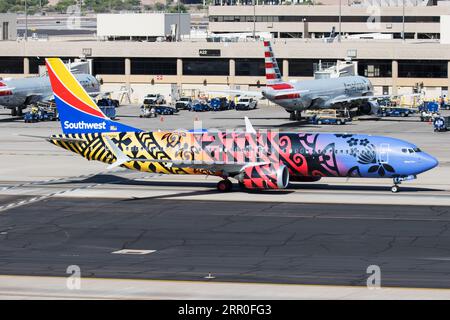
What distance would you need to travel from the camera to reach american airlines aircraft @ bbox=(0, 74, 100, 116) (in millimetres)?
141750

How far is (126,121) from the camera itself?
13612 centimetres

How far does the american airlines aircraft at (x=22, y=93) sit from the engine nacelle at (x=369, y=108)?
1766 inches

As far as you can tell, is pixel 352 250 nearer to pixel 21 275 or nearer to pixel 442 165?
pixel 21 275

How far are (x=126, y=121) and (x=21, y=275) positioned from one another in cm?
9163

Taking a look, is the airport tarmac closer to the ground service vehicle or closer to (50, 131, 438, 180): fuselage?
(50, 131, 438, 180): fuselage

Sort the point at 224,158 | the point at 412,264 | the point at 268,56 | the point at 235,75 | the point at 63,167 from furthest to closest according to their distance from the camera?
1. the point at 235,75
2. the point at 268,56
3. the point at 63,167
4. the point at 224,158
5. the point at 412,264

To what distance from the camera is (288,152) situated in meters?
69.6

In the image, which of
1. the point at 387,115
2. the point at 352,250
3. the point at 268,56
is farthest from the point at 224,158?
the point at 387,115

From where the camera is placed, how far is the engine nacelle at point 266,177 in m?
68.6

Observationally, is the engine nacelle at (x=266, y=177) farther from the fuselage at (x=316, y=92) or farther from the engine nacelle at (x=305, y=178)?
the fuselage at (x=316, y=92)

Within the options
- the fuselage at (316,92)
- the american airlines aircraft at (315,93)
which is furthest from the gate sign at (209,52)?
the fuselage at (316,92)

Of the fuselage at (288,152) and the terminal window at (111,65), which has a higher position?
the terminal window at (111,65)

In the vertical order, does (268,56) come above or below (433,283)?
above

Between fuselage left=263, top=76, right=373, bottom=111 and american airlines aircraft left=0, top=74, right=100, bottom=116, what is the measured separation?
116 feet
